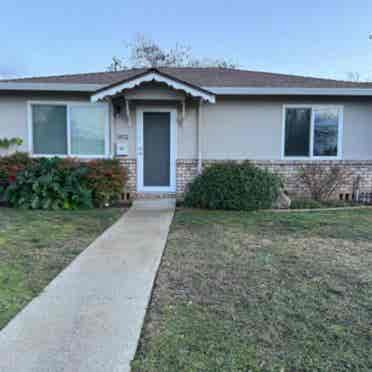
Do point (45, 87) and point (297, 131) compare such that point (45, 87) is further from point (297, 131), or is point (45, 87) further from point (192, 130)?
point (297, 131)

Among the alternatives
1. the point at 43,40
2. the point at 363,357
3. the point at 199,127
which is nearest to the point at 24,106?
the point at 199,127

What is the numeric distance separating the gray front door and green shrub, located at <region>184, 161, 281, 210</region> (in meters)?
1.33

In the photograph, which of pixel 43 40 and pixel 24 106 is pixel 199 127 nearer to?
pixel 24 106

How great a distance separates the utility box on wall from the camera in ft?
26.9

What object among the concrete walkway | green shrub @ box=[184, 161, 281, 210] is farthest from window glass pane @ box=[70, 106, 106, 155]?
the concrete walkway

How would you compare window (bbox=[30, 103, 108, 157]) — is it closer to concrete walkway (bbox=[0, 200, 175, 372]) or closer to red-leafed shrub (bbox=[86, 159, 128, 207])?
red-leafed shrub (bbox=[86, 159, 128, 207])

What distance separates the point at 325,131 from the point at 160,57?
2047cm

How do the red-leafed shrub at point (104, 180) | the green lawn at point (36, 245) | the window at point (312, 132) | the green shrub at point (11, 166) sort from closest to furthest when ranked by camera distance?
1. the green lawn at point (36, 245)
2. the red-leafed shrub at point (104, 180)
3. the green shrub at point (11, 166)
4. the window at point (312, 132)

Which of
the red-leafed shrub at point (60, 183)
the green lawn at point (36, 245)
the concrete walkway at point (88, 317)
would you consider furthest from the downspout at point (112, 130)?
the concrete walkway at point (88, 317)

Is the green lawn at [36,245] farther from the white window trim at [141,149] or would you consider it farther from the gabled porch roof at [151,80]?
the gabled porch roof at [151,80]

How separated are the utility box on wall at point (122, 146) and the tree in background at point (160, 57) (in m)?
19.4

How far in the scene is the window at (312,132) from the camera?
8.35 m

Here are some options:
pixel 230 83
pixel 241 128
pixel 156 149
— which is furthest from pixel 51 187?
pixel 230 83

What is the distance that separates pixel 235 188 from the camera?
7180 millimetres
